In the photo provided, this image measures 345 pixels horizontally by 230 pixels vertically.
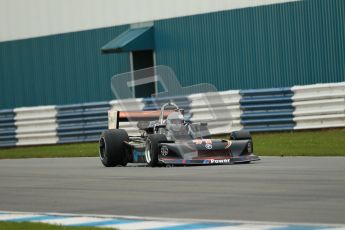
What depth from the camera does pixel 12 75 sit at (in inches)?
1571

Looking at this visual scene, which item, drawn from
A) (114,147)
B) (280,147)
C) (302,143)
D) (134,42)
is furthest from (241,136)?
(134,42)

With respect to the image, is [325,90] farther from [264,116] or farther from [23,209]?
[23,209]

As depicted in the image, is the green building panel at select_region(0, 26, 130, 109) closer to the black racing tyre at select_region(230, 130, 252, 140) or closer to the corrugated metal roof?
the corrugated metal roof

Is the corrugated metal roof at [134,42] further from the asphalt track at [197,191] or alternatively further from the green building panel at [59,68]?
the asphalt track at [197,191]

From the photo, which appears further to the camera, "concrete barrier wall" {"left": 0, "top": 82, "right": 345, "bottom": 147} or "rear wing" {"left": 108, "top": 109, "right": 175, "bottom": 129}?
"concrete barrier wall" {"left": 0, "top": 82, "right": 345, "bottom": 147}

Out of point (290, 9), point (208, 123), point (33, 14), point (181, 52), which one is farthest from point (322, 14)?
point (33, 14)

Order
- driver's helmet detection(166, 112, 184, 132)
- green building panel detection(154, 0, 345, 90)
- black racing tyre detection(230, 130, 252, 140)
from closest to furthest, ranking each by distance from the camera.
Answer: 1. black racing tyre detection(230, 130, 252, 140)
2. driver's helmet detection(166, 112, 184, 132)
3. green building panel detection(154, 0, 345, 90)

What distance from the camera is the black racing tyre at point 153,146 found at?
18.1m

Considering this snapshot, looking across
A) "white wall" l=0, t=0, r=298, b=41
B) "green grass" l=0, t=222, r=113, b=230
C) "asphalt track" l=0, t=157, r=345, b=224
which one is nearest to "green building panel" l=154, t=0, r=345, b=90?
"white wall" l=0, t=0, r=298, b=41

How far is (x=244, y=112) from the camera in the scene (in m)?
26.5

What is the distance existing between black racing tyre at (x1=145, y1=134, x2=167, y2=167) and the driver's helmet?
0.48 m

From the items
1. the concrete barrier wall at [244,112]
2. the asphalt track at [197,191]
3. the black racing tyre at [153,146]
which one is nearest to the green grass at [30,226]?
the asphalt track at [197,191]

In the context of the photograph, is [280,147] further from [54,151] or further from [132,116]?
[54,151]

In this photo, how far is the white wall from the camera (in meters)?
32.1
